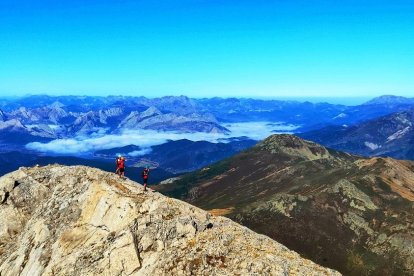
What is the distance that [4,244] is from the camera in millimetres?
89625

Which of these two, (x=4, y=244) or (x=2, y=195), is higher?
(x=2, y=195)

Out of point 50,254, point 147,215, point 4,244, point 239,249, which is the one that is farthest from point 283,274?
point 4,244

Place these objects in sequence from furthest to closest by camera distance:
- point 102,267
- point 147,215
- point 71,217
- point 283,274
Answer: point 71,217 < point 147,215 < point 102,267 < point 283,274

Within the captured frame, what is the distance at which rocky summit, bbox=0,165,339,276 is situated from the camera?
2589 inches

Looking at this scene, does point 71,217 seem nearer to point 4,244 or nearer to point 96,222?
point 96,222

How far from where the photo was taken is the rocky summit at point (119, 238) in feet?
216

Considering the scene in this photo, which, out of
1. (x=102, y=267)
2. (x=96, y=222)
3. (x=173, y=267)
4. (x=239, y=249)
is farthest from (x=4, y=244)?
(x=239, y=249)

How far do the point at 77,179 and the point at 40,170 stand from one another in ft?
54.1

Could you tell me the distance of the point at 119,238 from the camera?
231ft

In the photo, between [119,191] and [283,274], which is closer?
[283,274]

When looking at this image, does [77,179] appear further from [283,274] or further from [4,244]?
[283,274]

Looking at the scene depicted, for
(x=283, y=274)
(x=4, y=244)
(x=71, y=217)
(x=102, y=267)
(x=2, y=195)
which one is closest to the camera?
(x=283, y=274)

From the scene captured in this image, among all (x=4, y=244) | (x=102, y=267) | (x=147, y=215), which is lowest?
(x=4, y=244)

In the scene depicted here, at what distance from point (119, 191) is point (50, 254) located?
15.8m
